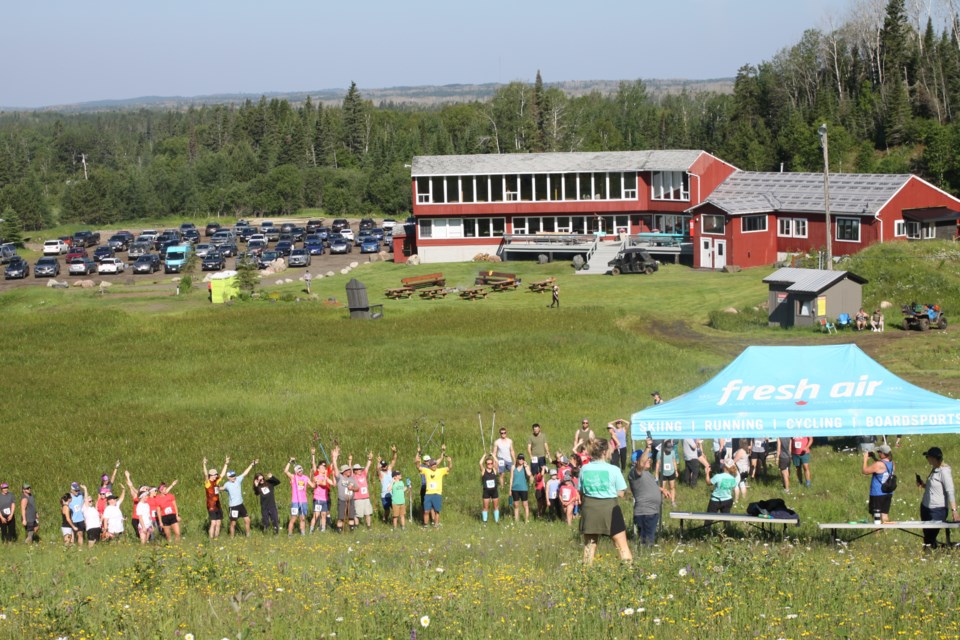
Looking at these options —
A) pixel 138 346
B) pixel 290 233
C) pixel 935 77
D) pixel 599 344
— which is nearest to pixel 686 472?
pixel 599 344

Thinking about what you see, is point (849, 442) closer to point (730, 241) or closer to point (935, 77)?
point (730, 241)

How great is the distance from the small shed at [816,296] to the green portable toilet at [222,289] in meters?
28.9

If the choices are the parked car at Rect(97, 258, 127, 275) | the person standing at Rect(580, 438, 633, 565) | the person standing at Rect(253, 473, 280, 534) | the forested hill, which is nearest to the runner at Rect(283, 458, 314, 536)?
the person standing at Rect(253, 473, 280, 534)

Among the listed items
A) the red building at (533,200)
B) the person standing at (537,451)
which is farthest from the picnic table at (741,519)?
the red building at (533,200)

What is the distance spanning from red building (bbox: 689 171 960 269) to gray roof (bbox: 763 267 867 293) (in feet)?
55.3

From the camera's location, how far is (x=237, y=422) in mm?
32219

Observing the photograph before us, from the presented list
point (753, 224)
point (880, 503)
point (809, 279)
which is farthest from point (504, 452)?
point (753, 224)

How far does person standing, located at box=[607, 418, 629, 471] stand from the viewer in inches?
957

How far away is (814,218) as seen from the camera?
2512 inches

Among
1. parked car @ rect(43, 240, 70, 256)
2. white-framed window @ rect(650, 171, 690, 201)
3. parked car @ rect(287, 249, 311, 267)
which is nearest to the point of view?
white-framed window @ rect(650, 171, 690, 201)

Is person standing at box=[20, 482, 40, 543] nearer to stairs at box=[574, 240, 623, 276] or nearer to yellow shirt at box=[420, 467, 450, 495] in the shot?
yellow shirt at box=[420, 467, 450, 495]

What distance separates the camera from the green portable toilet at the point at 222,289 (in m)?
59.5

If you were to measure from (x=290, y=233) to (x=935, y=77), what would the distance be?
64466 millimetres

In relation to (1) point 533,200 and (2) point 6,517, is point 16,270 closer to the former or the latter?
(1) point 533,200
